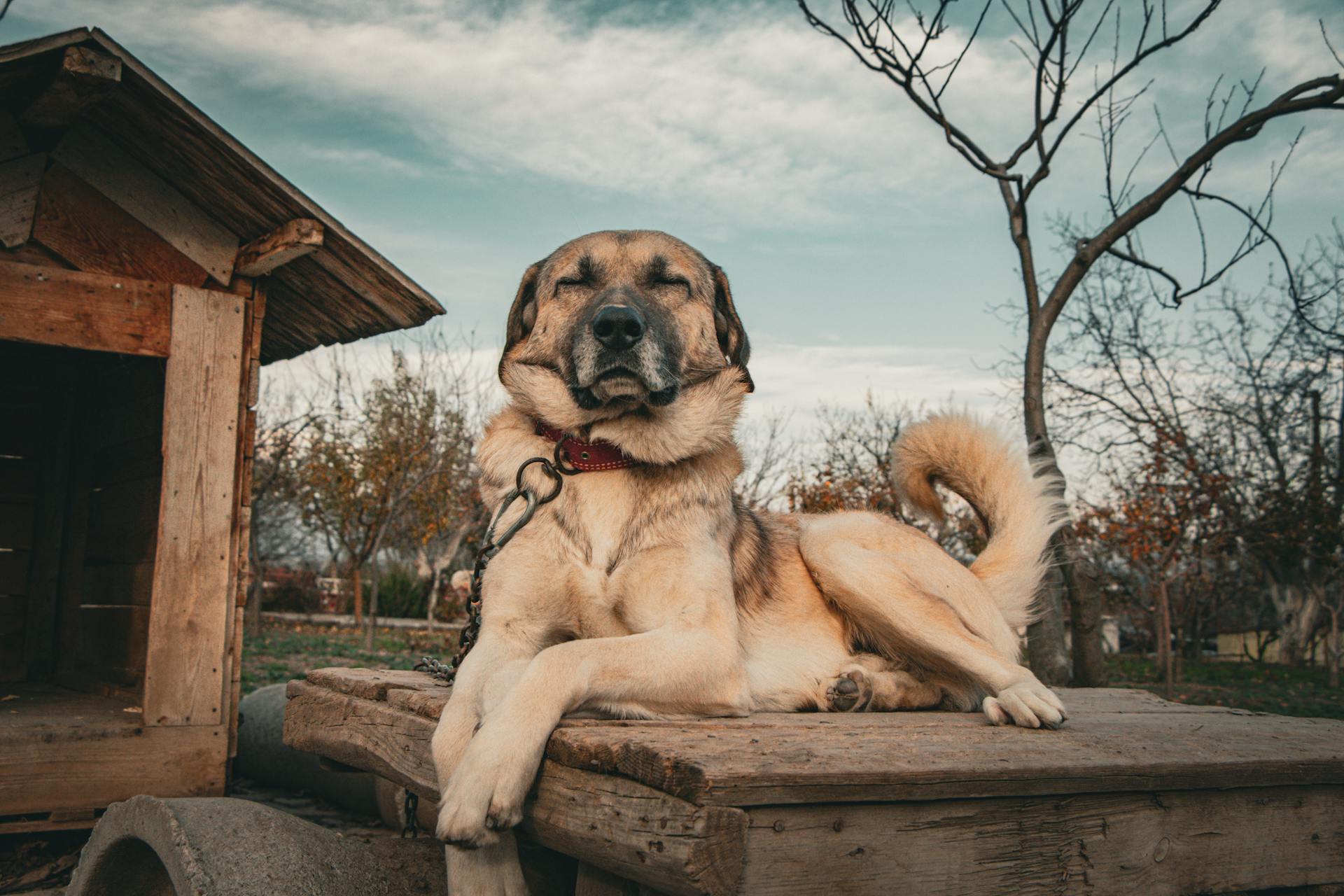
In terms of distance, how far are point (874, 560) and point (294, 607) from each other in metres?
28.3

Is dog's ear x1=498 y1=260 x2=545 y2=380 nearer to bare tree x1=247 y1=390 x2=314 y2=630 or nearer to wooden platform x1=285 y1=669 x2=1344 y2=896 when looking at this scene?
wooden platform x1=285 y1=669 x2=1344 y2=896

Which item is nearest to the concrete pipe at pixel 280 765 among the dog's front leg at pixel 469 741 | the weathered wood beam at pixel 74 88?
the dog's front leg at pixel 469 741

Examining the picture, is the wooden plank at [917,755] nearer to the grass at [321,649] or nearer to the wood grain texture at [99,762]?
the wood grain texture at [99,762]

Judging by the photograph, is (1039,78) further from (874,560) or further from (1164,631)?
(1164,631)

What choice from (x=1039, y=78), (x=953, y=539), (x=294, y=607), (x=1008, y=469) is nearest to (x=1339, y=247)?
(x=953, y=539)

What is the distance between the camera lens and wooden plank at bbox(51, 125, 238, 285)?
14.8 feet

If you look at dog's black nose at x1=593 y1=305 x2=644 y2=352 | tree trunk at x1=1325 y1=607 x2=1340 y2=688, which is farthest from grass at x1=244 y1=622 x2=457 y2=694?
tree trunk at x1=1325 y1=607 x2=1340 y2=688

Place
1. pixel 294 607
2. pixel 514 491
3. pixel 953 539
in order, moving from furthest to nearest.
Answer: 1. pixel 294 607
2. pixel 953 539
3. pixel 514 491

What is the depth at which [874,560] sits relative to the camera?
3.25 meters

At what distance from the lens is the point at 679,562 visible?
8.75ft

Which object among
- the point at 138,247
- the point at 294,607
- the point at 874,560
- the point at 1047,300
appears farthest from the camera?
the point at 294,607

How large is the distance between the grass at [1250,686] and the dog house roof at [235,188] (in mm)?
8376

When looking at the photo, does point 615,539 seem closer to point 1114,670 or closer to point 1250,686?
point 1250,686

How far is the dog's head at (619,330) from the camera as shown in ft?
9.23
